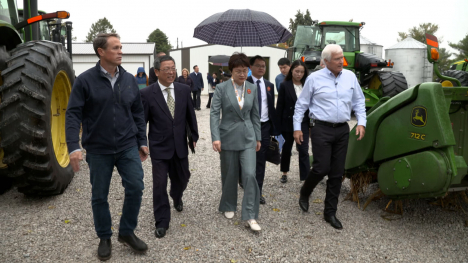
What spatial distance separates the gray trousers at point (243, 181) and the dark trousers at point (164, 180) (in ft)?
1.41

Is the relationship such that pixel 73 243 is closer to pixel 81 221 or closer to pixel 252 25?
pixel 81 221

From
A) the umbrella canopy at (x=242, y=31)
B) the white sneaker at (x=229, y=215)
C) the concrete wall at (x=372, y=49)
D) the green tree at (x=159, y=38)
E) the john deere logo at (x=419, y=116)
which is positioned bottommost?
the white sneaker at (x=229, y=215)

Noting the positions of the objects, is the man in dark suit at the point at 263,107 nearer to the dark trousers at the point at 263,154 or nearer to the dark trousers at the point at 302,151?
the dark trousers at the point at 263,154

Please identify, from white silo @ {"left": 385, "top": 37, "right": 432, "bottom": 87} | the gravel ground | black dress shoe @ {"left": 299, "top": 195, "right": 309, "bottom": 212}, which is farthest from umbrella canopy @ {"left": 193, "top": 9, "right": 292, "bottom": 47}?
white silo @ {"left": 385, "top": 37, "right": 432, "bottom": 87}

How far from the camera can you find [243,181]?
416cm

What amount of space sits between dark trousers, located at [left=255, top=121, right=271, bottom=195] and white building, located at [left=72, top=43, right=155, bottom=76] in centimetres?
2221

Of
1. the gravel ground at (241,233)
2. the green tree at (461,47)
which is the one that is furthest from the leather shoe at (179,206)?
the green tree at (461,47)

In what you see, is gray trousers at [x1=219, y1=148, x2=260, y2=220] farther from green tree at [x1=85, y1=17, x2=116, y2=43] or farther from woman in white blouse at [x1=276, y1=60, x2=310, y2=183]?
green tree at [x1=85, y1=17, x2=116, y2=43]

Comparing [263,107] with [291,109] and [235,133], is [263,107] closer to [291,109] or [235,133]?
[291,109]

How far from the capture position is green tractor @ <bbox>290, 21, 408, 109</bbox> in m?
11.4

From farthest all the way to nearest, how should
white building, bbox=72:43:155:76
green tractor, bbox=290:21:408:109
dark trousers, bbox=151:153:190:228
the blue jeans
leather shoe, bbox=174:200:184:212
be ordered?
white building, bbox=72:43:155:76, green tractor, bbox=290:21:408:109, leather shoe, bbox=174:200:184:212, dark trousers, bbox=151:153:190:228, the blue jeans

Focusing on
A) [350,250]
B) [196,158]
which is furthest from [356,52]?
[350,250]

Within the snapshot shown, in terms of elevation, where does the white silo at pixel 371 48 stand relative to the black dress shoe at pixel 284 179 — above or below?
above

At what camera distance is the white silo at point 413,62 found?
21734mm
